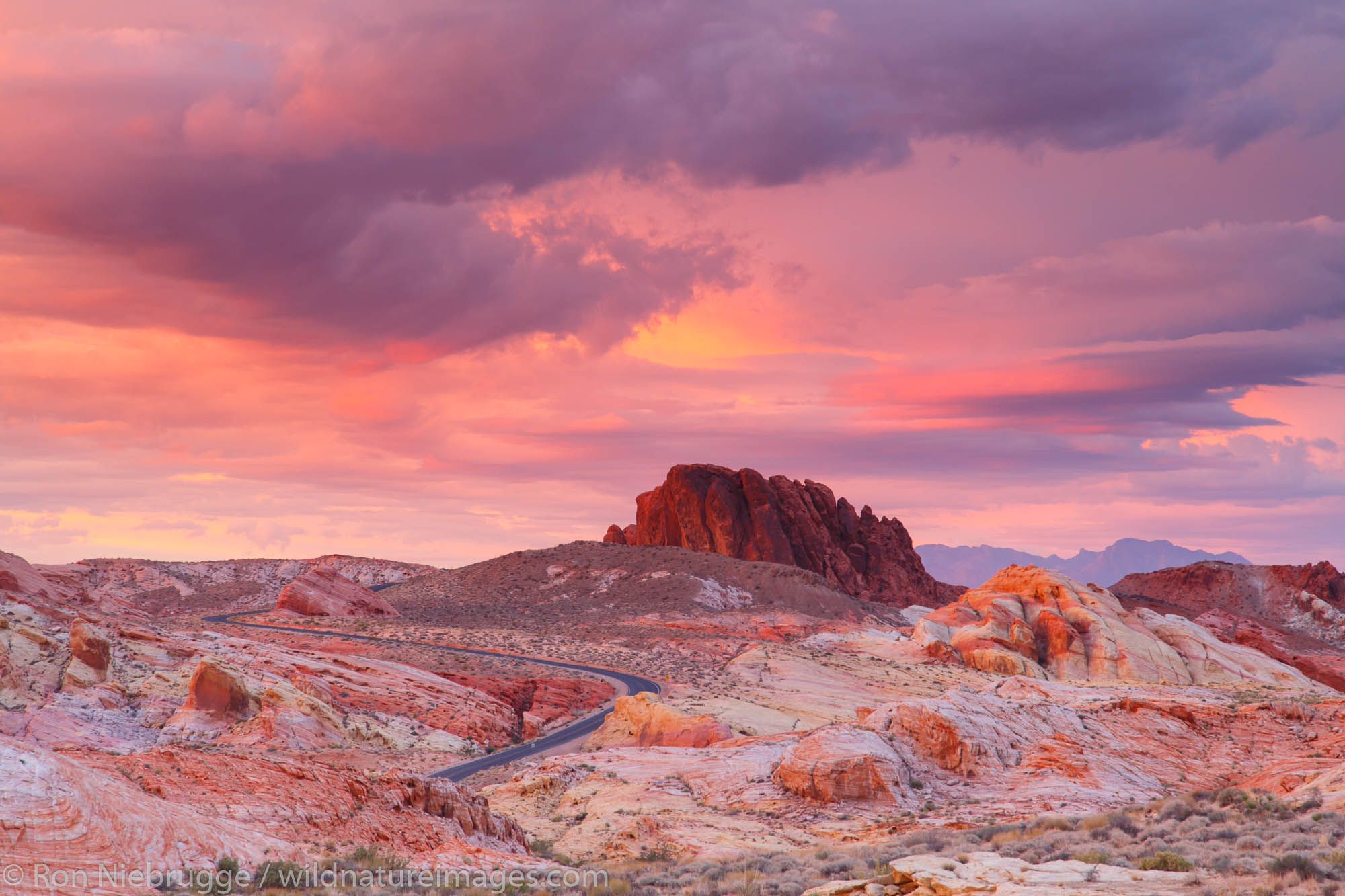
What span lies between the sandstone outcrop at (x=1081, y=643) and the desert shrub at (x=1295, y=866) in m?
67.8

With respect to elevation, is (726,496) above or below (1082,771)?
above

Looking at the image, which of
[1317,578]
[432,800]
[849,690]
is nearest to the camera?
[432,800]

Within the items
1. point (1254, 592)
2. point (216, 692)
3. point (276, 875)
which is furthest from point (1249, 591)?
point (276, 875)

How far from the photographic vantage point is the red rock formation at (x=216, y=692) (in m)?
45.8

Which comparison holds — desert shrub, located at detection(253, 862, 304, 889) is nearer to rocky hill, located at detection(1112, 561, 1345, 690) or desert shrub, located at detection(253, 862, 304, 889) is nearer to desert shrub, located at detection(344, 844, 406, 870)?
desert shrub, located at detection(344, 844, 406, 870)

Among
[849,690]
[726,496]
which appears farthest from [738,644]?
[726,496]

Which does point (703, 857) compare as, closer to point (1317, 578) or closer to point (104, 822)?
point (104, 822)

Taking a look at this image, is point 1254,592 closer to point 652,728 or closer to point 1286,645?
point 1286,645

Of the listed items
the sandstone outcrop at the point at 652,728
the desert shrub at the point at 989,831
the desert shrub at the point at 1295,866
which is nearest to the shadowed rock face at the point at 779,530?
the sandstone outcrop at the point at 652,728

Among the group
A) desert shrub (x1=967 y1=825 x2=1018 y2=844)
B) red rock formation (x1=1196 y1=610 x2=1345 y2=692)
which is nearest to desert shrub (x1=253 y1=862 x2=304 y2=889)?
desert shrub (x1=967 y1=825 x2=1018 y2=844)

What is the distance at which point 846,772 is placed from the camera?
111 ft

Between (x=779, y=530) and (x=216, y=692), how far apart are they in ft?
367

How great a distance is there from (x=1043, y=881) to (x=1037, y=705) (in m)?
27.7

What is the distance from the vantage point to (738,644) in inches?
3511
